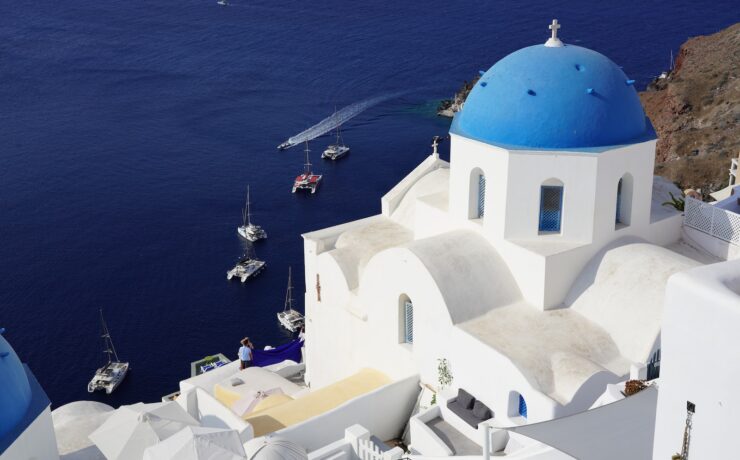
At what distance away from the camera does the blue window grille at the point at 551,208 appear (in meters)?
21.3

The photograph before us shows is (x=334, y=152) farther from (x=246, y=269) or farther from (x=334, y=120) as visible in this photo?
(x=246, y=269)

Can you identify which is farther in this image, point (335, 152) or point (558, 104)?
point (335, 152)

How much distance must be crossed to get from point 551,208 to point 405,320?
14.8 ft

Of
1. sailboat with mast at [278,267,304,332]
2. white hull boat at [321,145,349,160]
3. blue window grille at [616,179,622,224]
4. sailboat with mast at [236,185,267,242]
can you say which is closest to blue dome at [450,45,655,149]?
blue window grille at [616,179,622,224]

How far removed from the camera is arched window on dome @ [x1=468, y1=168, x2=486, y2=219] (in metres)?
22.2

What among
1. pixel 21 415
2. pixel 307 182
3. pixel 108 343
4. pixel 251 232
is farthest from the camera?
pixel 307 182

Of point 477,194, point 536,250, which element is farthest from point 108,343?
point 536,250

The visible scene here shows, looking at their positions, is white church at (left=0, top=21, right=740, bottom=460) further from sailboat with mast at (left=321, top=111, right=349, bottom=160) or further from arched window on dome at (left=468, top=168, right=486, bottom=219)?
sailboat with mast at (left=321, top=111, right=349, bottom=160)

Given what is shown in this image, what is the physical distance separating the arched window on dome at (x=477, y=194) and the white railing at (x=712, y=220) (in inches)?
211

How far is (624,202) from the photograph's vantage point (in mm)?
22047

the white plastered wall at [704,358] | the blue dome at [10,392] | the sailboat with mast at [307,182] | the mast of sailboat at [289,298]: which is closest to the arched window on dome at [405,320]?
the blue dome at [10,392]

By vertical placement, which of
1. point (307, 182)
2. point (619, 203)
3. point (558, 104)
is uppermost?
point (558, 104)

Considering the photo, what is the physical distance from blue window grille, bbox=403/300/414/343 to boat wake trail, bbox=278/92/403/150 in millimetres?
45319

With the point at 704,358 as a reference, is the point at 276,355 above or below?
below
